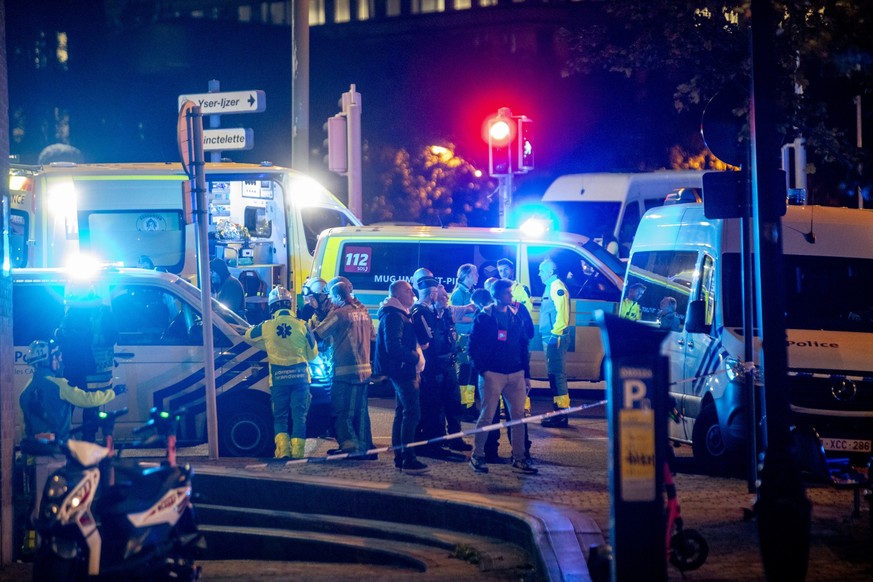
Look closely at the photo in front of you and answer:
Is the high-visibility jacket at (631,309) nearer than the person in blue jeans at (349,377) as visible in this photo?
No

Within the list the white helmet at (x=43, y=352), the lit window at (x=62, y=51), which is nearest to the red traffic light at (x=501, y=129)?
the white helmet at (x=43, y=352)

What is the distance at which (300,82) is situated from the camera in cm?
1944

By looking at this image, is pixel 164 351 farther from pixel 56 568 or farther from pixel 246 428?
pixel 56 568

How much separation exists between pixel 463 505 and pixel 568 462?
8.22 feet

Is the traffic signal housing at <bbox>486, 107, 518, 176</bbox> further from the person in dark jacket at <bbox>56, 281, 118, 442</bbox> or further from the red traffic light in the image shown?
Result: the person in dark jacket at <bbox>56, 281, 118, 442</bbox>

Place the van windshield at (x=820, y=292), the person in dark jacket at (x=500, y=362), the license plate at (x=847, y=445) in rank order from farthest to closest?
the van windshield at (x=820, y=292) < the person in dark jacket at (x=500, y=362) < the license plate at (x=847, y=445)

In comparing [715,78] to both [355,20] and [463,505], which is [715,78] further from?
[355,20]

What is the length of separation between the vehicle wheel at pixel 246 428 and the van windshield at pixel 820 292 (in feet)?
14.8

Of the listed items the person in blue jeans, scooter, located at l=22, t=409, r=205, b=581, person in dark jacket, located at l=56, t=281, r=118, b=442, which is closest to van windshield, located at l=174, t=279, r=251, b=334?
the person in blue jeans

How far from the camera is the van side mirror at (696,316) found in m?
11.3

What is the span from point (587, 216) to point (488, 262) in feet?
27.9

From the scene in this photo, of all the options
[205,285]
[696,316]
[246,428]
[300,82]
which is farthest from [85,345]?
[300,82]

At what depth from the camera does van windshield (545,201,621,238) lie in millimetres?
24797

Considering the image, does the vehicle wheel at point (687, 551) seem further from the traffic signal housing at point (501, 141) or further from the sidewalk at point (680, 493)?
the traffic signal housing at point (501, 141)
